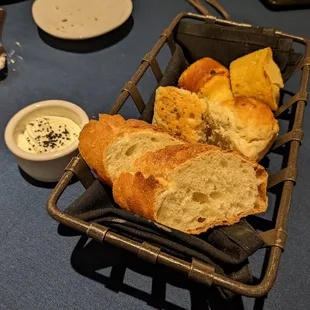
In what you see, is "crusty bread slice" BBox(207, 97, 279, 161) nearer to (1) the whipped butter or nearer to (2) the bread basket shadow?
(2) the bread basket shadow

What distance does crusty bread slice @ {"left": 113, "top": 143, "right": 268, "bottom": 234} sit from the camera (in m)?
0.66

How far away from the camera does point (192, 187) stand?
0.68 metres

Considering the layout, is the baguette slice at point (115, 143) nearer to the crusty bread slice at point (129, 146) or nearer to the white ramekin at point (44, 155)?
the crusty bread slice at point (129, 146)

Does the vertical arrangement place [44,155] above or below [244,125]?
below

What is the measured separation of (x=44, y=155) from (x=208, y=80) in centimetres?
39

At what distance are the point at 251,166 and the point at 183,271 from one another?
0.75ft

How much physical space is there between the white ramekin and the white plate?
0.33 meters

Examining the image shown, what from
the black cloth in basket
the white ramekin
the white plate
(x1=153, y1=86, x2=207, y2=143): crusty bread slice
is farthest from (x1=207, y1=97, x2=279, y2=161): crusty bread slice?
the white plate

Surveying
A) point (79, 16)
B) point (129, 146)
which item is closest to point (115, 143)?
point (129, 146)

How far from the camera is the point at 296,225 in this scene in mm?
829

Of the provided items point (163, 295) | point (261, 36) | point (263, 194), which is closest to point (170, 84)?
point (261, 36)

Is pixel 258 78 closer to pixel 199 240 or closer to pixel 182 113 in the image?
pixel 182 113

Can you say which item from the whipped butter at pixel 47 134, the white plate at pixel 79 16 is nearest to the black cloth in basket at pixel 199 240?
the whipped butter at pixel 47 134

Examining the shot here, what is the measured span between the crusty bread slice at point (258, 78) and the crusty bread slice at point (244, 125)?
6 centimetres
